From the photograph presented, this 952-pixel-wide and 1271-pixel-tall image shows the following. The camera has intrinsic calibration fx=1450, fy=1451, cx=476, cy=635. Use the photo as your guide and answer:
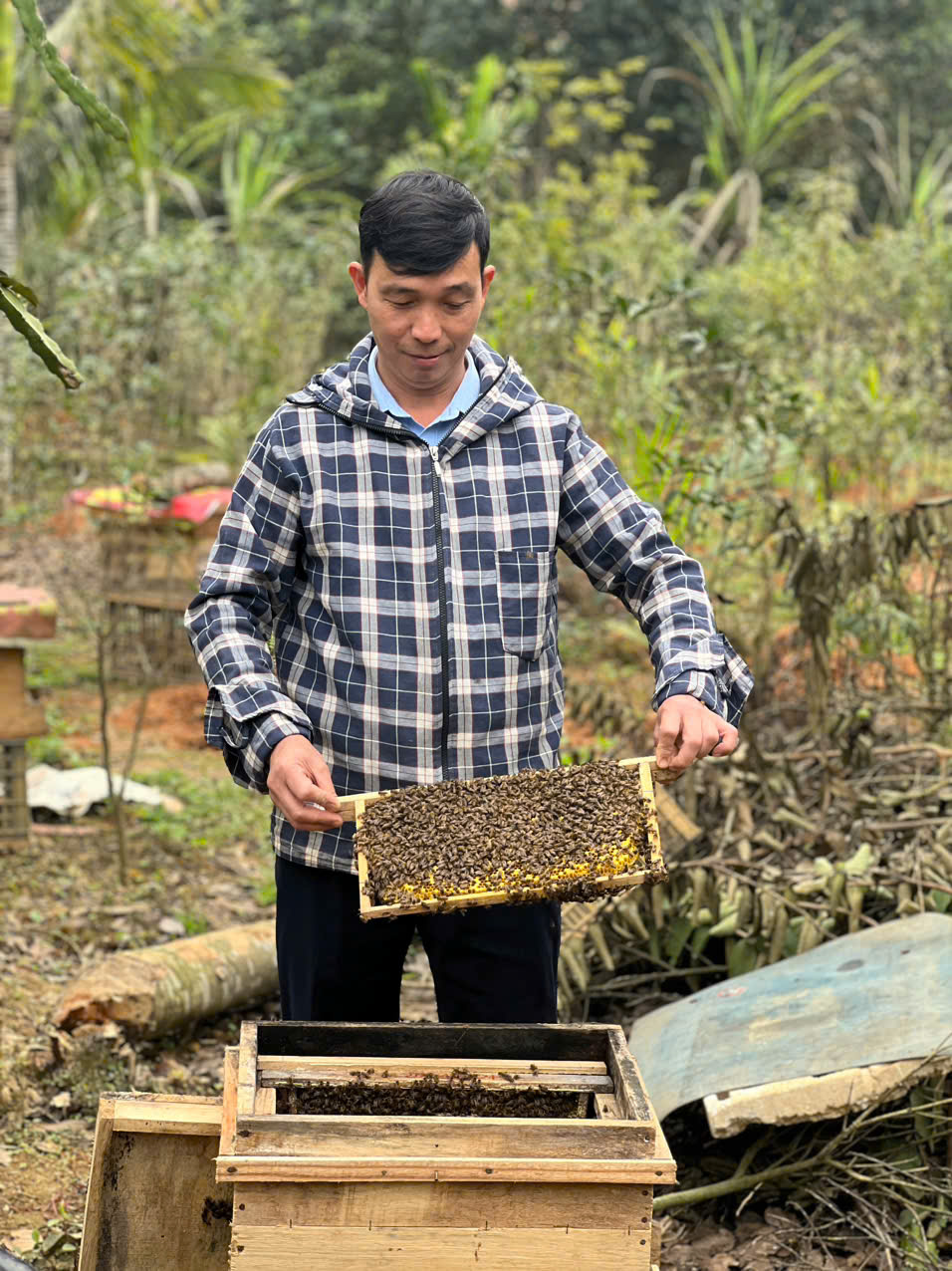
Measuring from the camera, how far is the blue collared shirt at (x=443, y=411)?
95.7 inches

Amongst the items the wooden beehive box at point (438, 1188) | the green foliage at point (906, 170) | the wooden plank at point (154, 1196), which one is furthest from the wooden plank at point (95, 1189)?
the green foliage at point (906, 170)

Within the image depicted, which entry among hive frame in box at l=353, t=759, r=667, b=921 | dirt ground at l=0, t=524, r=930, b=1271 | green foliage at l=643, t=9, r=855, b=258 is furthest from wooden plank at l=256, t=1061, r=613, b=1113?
green foliage at l=643, t=9, r=855, b=258

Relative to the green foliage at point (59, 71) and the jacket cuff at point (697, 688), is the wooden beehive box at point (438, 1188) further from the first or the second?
the green foliage at point (59, 71)

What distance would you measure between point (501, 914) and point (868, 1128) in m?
1.17

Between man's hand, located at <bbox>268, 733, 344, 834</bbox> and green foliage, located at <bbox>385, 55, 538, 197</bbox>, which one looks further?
green foliage, located at <bbox>385, 55, 538, 197</bbox>

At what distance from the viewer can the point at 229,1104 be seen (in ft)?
7.09

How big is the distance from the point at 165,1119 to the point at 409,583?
977 mm

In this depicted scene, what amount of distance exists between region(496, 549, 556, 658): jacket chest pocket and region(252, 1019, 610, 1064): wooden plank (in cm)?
63

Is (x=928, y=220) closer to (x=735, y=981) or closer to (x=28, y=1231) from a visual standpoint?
(x=735, y=981)

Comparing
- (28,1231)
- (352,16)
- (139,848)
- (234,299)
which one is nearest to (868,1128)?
(28,1231)

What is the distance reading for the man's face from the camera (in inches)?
90.9

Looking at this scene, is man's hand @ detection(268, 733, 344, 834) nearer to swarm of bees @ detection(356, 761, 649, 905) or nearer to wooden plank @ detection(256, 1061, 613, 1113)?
swarm of bees @ detection(356, 761, 649, 905)

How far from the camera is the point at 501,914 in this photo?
97.8 inches

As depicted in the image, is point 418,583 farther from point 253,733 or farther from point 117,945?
point 117,945
